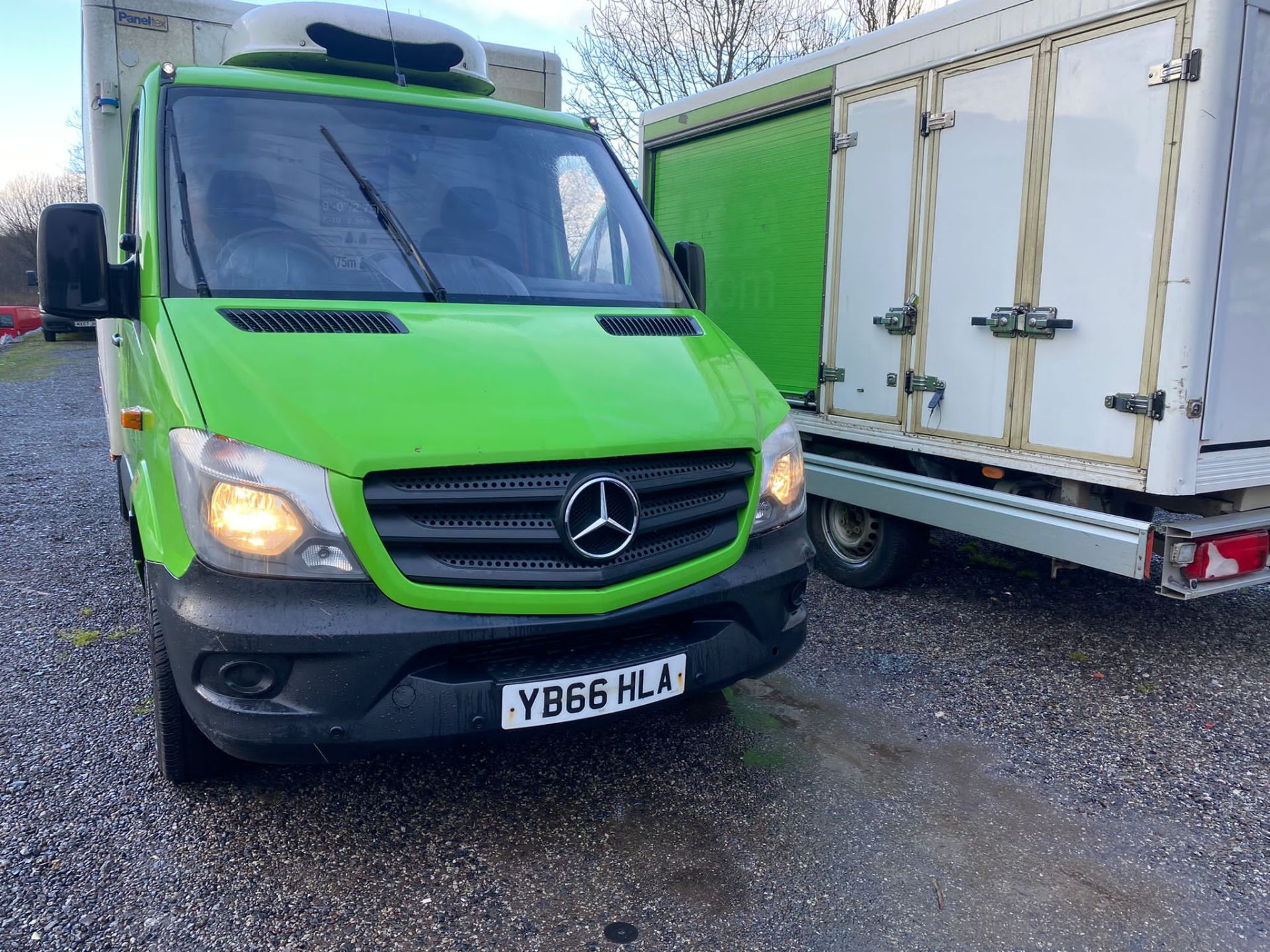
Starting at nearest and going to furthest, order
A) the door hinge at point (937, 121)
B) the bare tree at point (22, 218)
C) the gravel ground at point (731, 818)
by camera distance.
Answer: the gravel ground at point (731, 818) → the door hinge at point (937, 121) → the bare tree at point (22, 218)

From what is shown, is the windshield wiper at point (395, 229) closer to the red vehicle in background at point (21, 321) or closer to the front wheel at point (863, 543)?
the front wheel at point (863, 543)

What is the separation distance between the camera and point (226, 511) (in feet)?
7.92

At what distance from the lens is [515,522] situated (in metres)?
2.60

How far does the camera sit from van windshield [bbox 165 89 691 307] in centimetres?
316

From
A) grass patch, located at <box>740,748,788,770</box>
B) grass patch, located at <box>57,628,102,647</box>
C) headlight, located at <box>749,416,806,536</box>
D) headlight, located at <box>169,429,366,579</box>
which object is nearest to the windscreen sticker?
headlight, located at <box>169,429,366,579</box>

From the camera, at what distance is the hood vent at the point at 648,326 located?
11.0 feet

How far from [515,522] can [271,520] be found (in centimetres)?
62

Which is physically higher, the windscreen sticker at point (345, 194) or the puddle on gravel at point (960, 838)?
the windscreen sticker at point (345, 194)

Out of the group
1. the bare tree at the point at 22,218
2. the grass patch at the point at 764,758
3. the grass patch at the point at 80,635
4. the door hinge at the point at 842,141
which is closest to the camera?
the grass patch at the point at 764,758

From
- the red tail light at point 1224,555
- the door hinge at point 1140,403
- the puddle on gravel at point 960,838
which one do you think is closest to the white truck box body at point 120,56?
the puddle on gravel at point 960,838

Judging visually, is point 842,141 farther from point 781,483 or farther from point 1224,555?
point 781,483

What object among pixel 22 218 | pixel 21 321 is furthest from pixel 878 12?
pixel 22 218

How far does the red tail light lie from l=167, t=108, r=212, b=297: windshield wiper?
12.6 ft

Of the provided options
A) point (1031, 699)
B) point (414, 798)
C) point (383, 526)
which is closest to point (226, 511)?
point (383, 526)
